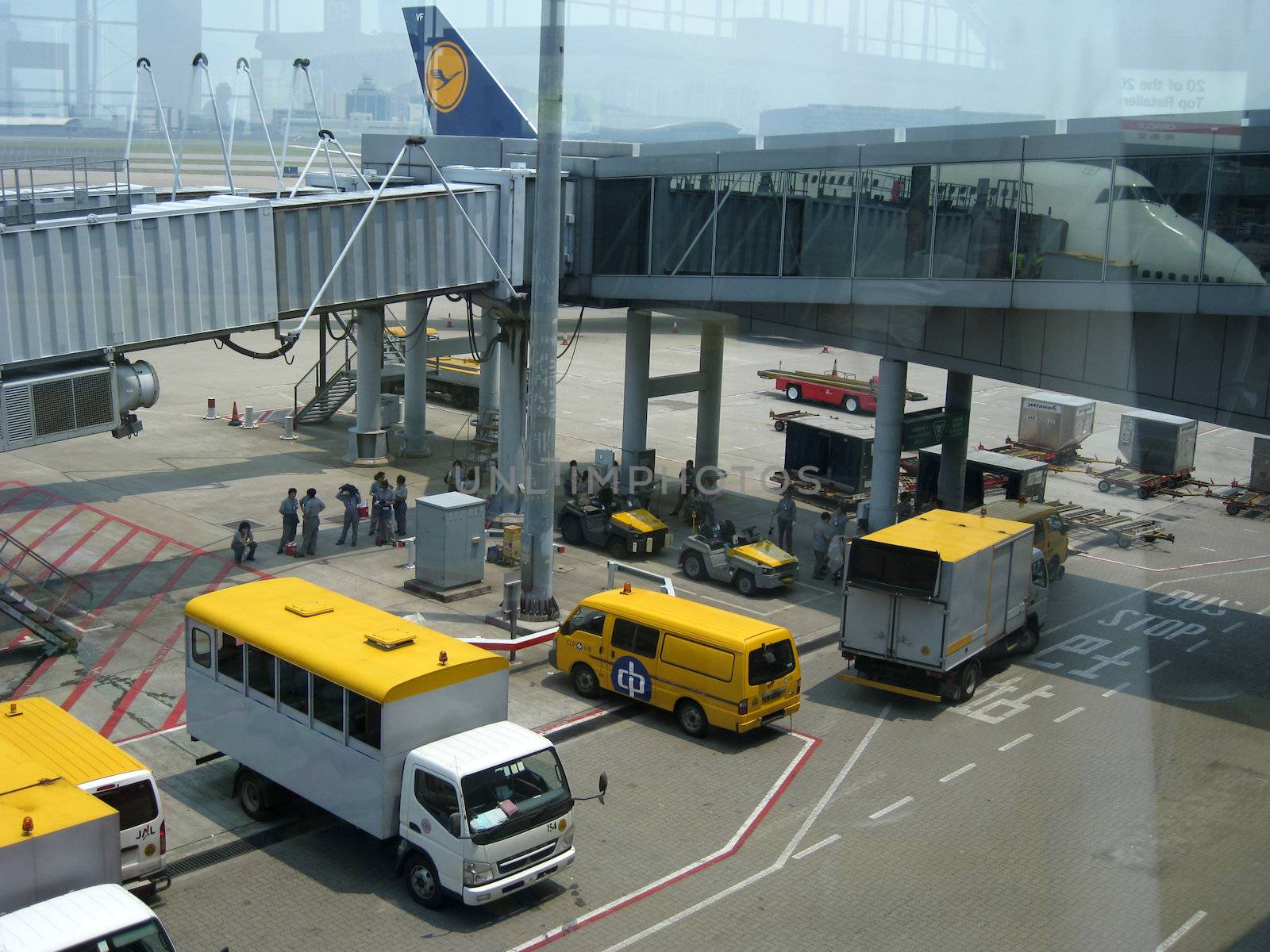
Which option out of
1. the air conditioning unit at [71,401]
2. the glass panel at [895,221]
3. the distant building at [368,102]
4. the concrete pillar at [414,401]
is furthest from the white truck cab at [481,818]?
the distant building at [368,102]

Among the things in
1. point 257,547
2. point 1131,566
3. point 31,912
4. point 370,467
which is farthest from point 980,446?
point 31,912

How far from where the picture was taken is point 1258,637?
22.5 meters

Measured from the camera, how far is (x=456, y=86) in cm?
3369

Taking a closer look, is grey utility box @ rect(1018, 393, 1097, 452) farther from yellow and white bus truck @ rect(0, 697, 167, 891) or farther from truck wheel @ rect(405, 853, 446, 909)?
yellow and white bus truck @ rect(0, 697, 167, 891)

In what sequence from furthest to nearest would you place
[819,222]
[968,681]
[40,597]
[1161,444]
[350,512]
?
[1161,444]
[350,512]
[819,222]
[40,597]
[968,681]

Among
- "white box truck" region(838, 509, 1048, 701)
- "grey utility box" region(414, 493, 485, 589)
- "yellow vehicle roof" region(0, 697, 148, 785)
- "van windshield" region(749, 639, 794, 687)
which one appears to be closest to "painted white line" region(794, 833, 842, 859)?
"van windshield" region(749, 639, 794, 687)

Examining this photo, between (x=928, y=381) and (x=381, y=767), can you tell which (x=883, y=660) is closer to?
(x=381, y=767)

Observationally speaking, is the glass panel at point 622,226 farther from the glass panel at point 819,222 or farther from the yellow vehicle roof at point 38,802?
the yellow vehicle roof at point 38,802

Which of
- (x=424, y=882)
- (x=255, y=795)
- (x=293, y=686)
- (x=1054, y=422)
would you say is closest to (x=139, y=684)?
(x=255, y=795)

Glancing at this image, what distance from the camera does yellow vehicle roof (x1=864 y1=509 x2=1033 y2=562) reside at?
18312 mm

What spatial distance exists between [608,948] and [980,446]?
2827 cm

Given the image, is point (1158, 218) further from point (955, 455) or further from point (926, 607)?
point (955, 455)

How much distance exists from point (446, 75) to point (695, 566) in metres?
17.5

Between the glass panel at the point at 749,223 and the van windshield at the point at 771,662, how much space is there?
10801mm
